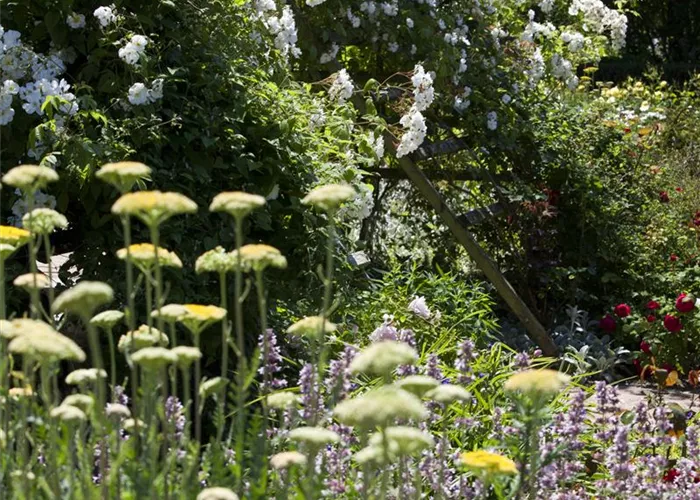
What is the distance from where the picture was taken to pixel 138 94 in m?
3.17

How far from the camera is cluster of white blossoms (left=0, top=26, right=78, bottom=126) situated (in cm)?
306

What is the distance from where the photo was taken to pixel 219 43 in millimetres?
3535

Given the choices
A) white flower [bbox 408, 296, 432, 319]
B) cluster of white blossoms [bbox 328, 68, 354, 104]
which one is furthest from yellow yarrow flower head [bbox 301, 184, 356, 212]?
white flower [bbox 408, 296, 432, 319]

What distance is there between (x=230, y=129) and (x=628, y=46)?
12761mm

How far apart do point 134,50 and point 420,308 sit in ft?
5.03

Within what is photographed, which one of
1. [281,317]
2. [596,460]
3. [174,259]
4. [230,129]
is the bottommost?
[596,460]

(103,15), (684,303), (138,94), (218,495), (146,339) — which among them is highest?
(103,15)

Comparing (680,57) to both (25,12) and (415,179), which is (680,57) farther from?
(25,12)

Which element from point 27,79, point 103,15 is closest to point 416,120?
point 103,15

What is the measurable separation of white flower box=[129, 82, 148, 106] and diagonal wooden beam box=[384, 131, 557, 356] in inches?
79.1

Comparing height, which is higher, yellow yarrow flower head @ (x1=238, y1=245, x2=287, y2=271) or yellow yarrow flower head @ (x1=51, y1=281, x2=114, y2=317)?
yellow yarrow flower head @ (x1=238, y1=245, x2=287, y2=271)

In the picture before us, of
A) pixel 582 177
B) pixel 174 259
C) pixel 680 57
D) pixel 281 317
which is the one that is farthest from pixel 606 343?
pixel 680 57

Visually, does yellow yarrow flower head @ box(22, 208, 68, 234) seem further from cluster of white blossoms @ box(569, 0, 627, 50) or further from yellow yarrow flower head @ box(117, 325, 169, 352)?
cluster of white blossoms @ box(569, 0, 627, 50)

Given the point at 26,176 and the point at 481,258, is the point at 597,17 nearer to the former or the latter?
the point at 481,258
